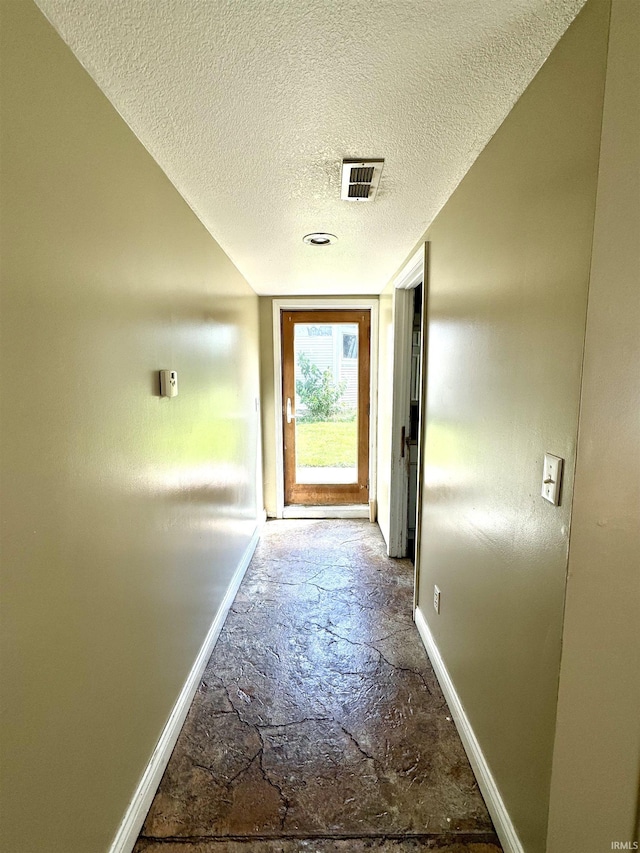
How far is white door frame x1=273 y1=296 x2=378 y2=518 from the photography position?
12.0 ft

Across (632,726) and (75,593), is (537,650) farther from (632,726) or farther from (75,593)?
(75,593)

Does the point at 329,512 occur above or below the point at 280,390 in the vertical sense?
below

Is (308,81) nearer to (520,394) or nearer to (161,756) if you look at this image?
(520,394)

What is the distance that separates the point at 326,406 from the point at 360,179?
2508mm

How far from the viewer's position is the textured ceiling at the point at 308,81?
813 mm

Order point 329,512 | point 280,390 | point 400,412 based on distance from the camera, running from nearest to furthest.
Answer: point 400,412, point 280,390, point 329,512

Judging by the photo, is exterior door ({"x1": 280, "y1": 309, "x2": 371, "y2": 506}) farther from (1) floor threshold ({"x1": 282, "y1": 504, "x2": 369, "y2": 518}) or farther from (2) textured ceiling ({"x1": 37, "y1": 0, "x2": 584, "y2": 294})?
(2) textured ceiling ({"x1": 37, "y1": 0, "x2": 584, "y2": 294})

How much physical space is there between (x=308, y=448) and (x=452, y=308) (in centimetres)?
256

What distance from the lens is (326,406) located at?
12.6 feet

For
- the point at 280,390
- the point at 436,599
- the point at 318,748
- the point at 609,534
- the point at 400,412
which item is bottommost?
the point at 318,748

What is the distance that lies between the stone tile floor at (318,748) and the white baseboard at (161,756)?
0.14 feet

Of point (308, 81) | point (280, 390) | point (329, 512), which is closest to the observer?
point (308, 81)

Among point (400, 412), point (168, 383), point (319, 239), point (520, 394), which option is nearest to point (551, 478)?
point (520, 394)

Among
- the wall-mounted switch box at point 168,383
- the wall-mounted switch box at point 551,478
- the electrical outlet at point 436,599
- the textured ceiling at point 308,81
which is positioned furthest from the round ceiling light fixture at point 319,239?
the electrical outlet at point 436,599
